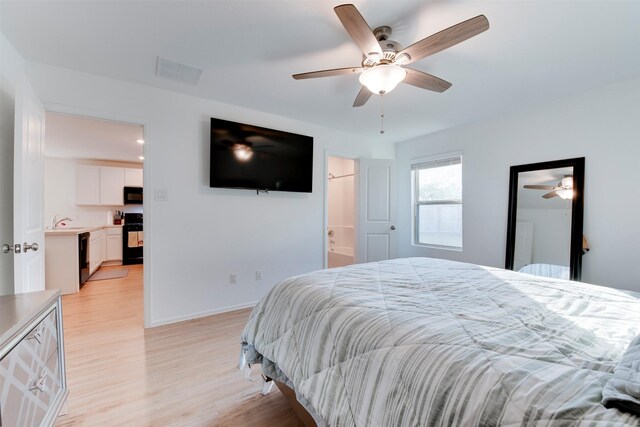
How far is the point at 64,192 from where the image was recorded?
18.2ft

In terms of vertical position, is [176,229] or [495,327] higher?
[176,229]

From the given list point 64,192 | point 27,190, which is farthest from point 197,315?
point 64,192

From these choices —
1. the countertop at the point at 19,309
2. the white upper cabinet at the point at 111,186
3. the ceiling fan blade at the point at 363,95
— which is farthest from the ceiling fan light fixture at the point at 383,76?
the white upper cabinet at the point at 111,186

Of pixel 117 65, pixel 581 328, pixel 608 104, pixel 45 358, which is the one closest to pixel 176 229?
pixel 117 65

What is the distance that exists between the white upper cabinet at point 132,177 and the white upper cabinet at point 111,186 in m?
0.07

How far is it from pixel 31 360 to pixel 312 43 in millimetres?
2250

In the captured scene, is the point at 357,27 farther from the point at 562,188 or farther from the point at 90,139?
the point at 90,139

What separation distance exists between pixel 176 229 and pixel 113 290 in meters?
2.05

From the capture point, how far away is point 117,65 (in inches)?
88.0

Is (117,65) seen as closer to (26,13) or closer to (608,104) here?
(26,13)

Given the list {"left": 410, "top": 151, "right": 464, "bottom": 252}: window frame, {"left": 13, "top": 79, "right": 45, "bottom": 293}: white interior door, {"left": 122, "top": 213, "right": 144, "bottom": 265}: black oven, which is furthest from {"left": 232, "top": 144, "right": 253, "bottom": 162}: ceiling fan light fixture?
{"left": 122, "top": 213, "right": 144, "bottom": 265}: black oven

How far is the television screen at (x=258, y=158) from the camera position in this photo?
294 cm

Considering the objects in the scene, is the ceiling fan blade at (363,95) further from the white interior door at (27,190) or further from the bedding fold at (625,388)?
the white interior door at (27,190)

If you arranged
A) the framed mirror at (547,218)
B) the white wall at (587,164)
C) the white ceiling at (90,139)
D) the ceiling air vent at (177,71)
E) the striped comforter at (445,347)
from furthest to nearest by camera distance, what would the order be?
the white ceiling at (90,139)
the framed mirror at (547,218)
the white wall at (587,164)
the ceiling air vent at (177,71)
the striped comforter at (445,347)
